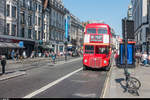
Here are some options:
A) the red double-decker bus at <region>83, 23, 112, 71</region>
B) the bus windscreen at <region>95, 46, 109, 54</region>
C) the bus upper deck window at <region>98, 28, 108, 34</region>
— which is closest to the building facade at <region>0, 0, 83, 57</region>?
the red double-decker bus at <region>83, 23, 112, 71</region>

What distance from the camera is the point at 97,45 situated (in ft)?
63.3

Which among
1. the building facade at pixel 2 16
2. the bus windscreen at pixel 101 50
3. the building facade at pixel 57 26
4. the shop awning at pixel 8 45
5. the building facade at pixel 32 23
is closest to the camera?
the bus windscreen at pixel 101 50

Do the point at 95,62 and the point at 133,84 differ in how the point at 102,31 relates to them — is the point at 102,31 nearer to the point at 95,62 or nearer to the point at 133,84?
the point at 95,62

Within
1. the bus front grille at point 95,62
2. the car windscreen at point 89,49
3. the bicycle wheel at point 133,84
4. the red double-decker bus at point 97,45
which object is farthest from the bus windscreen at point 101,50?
the bicycle wheel at point 133,84

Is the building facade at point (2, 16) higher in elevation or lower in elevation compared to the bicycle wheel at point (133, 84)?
higher

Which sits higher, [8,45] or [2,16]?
[2,16]

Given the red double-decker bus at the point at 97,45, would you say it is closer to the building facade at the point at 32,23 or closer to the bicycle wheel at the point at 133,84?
the bicycle wheel at the point at 133,84

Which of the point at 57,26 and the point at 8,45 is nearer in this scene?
the point at 8,45

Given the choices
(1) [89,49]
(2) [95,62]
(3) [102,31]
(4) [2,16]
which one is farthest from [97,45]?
(4) [2,16]

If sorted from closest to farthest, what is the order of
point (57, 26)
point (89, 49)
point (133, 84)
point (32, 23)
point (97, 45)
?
1. point (133, 84)
2. point (97, 45)
3. point (89, 49)
4. point (32, 23)
5. point (57, 26)

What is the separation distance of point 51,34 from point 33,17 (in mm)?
13366

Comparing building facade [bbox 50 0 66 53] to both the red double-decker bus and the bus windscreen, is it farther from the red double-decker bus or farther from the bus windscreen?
the bus windscreen

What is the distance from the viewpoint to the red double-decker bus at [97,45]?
19.1m

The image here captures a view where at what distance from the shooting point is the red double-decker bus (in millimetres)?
19141
